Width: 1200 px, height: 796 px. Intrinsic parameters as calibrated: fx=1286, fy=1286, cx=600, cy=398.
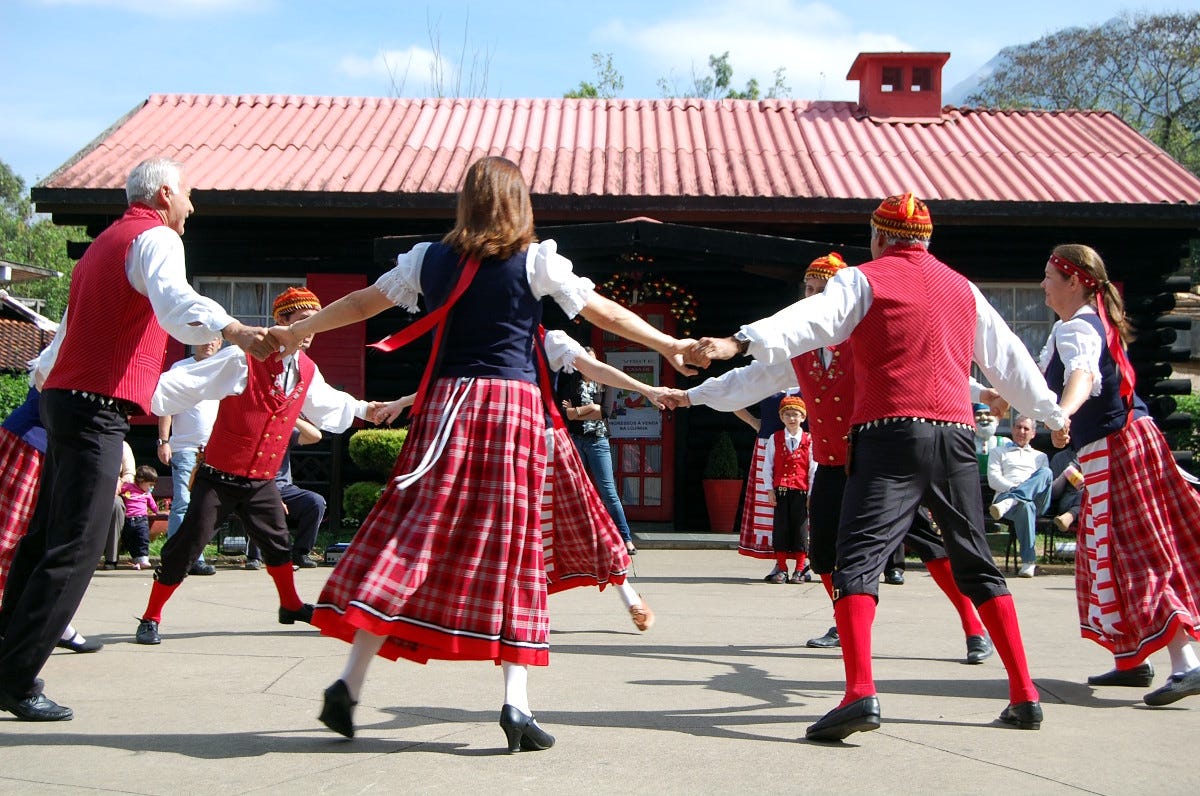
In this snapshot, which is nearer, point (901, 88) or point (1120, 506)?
point (1120, 506)

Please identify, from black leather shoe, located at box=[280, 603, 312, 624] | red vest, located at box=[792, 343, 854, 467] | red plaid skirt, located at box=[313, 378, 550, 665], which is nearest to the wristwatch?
red plaid skirt, located at box=[313, 378, 550, 665]

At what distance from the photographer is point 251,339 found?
14.1ft

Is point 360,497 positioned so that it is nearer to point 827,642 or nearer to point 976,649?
point 827,642

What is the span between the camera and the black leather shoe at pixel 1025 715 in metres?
4.12

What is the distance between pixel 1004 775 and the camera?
3551 mm

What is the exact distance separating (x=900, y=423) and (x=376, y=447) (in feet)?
25.3

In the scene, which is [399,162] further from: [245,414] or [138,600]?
[245,414]

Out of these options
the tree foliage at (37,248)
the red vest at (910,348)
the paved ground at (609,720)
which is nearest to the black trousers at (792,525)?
the paved ground at (609,720)

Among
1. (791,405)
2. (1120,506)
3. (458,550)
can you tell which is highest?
(791,405)

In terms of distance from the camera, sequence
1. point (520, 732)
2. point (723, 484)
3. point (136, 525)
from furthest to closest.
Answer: point (723, 484)
point (136, 525)
point (520, 732)

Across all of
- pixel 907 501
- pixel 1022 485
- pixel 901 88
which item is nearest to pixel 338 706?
pixel 907 501

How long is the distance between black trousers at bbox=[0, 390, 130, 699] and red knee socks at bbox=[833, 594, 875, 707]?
2.39m

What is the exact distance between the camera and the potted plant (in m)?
12.3

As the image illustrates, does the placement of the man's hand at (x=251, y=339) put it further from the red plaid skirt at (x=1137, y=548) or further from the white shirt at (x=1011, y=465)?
the white shirt at (x=1011, y=465)
